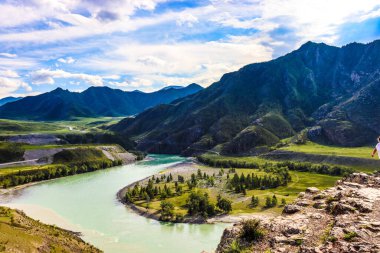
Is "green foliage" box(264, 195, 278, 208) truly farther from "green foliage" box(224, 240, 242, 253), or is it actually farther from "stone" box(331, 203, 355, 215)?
"green foliage" box(224, 240, 242, 253)

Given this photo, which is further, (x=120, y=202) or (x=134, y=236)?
(x=120, y=202)

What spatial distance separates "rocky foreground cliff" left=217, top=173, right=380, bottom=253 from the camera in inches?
911

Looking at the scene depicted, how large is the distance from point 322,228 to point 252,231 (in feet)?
18.1

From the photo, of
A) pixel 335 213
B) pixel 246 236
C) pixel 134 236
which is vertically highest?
pixel 335 213

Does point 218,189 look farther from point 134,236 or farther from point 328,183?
point 134,236

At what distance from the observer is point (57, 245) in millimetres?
57000

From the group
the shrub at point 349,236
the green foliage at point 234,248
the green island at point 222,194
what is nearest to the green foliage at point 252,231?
the green foliage at point 234,248

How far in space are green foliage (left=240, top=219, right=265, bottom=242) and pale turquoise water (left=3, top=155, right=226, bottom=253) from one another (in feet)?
164

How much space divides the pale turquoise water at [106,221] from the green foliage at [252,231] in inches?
1966

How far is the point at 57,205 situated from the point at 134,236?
50.7 meters

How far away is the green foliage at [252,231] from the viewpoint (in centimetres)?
2729

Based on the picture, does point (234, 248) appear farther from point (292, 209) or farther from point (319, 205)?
point (319, 205)

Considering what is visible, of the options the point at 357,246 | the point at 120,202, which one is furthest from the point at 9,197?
the point at 357,246

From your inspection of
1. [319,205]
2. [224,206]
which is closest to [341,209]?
[319,205]
